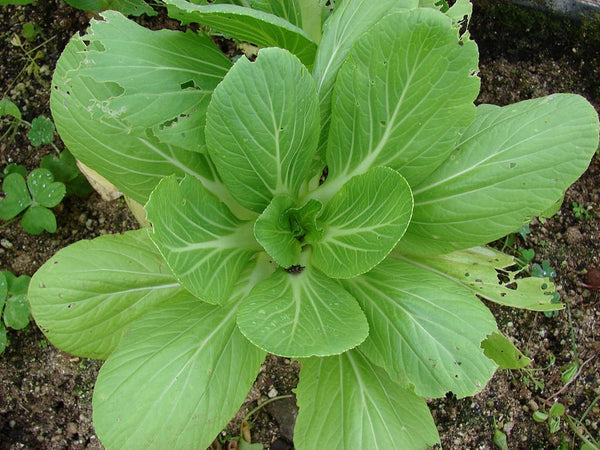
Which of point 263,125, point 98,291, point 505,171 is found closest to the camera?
point 263,125

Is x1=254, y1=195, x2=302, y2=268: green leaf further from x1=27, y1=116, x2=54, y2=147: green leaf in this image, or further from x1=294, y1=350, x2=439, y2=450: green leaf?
x1=27, y1=116, x2=54, y2=147: green leaf

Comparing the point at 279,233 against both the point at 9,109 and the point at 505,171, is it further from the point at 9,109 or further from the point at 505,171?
the point at 9,109

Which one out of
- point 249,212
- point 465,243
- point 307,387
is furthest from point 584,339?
point 249,212

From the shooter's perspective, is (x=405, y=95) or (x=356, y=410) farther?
(x=356, y=410)

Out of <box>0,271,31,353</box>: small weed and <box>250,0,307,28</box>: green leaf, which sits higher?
<box>250,0,307,28</box>: green leaf

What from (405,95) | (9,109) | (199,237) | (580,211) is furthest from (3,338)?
(580,211)

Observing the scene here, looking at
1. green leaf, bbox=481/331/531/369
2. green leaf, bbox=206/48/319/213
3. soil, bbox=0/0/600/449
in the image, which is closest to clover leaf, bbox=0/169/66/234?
soil, bbox=0/0/600/449

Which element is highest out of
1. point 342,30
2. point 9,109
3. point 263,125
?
point 342,30

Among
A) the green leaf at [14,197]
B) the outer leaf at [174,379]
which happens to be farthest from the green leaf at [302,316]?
the green leaf at [14,197]
